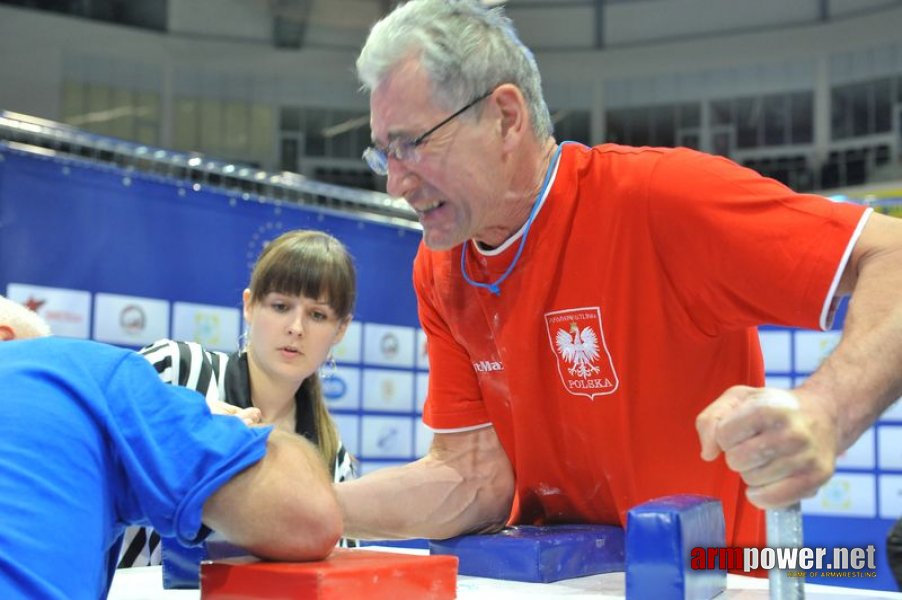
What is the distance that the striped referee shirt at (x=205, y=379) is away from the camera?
7.27ft

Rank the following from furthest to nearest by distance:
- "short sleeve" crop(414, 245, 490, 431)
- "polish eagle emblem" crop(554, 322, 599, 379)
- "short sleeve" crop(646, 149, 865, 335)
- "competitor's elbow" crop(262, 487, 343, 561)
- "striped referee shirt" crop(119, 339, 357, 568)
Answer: "striped referee shirt" crop(119, 339, 357, 568) < "short sleeve" crop(414, 245, 490, 431) < "polish eagle emblem" crop(554, 322, 599, 379) < "short sleeve" crop(646, 149, 865, 335) < "competitor's elbow" crop(262, 487, 343, 561)

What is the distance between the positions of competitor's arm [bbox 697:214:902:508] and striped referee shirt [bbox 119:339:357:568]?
4.80 feet

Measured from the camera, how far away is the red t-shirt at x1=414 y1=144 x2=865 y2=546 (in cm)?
140

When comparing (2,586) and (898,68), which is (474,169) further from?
(898,68)

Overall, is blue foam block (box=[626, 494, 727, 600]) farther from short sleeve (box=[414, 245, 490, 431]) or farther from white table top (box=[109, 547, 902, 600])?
short sleeve (box=[414, 245, 490, 431])

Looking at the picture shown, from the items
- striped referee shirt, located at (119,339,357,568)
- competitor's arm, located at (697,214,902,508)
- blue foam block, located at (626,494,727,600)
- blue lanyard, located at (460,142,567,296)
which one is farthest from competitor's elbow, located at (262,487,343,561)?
striped referee shirt, located at (119,339,357,568)

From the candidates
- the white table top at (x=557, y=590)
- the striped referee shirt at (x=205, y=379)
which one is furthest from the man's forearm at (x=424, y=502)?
the striped referee shirt at (x=205, y=379)

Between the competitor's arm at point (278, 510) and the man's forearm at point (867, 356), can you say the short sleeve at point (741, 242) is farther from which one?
the competitor's arm at point (278, 510)

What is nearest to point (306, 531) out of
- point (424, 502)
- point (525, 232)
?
point (424, 502)

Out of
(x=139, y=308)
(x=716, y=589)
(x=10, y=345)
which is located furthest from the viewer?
(x=139, y=308)

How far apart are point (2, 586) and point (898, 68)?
44.7ft

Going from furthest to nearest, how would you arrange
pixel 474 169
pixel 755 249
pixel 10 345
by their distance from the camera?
pixel 474 169, pixel 755 249, pixel 10 345

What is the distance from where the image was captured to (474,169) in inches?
62.2

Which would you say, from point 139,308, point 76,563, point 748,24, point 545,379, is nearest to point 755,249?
point 545,379
